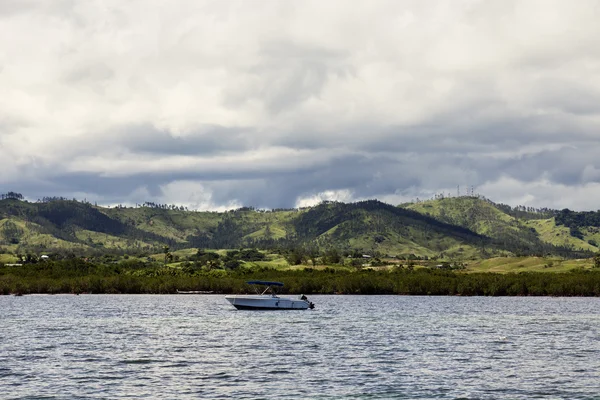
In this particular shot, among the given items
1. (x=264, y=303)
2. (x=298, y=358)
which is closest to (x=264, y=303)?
(x=264, y=303)

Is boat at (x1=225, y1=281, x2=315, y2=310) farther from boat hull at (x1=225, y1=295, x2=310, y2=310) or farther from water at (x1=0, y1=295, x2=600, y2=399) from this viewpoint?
water at (x1=0, y1=295, x2=600, y2=399)

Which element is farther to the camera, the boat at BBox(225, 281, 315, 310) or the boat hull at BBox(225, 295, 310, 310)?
the boat hull at BBox(225, 295, 310, 310)

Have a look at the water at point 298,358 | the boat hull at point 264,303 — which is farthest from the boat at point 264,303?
the water at point 298,358

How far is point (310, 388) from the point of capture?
69188 mm

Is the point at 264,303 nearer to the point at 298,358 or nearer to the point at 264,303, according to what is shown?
the point at 264,303

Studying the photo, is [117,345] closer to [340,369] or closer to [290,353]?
[290,353]

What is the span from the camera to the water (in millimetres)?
68188

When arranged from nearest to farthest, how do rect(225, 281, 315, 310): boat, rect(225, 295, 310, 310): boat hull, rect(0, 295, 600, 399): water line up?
rect(0, 295, 600, 399): water
rect(225, 281, 315, 310): boat
rect(225, 295, 310, 310): boat hull

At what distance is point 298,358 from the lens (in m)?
91.6

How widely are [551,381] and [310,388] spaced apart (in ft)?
79.0

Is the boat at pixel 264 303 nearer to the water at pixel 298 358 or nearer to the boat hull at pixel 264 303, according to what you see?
the boat hull at pixel 264 303

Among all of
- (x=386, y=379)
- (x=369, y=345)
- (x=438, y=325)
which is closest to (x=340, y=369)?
(x=386, y=379)

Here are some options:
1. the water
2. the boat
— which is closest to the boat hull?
the boat

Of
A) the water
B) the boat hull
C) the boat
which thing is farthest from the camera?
the boat hull
